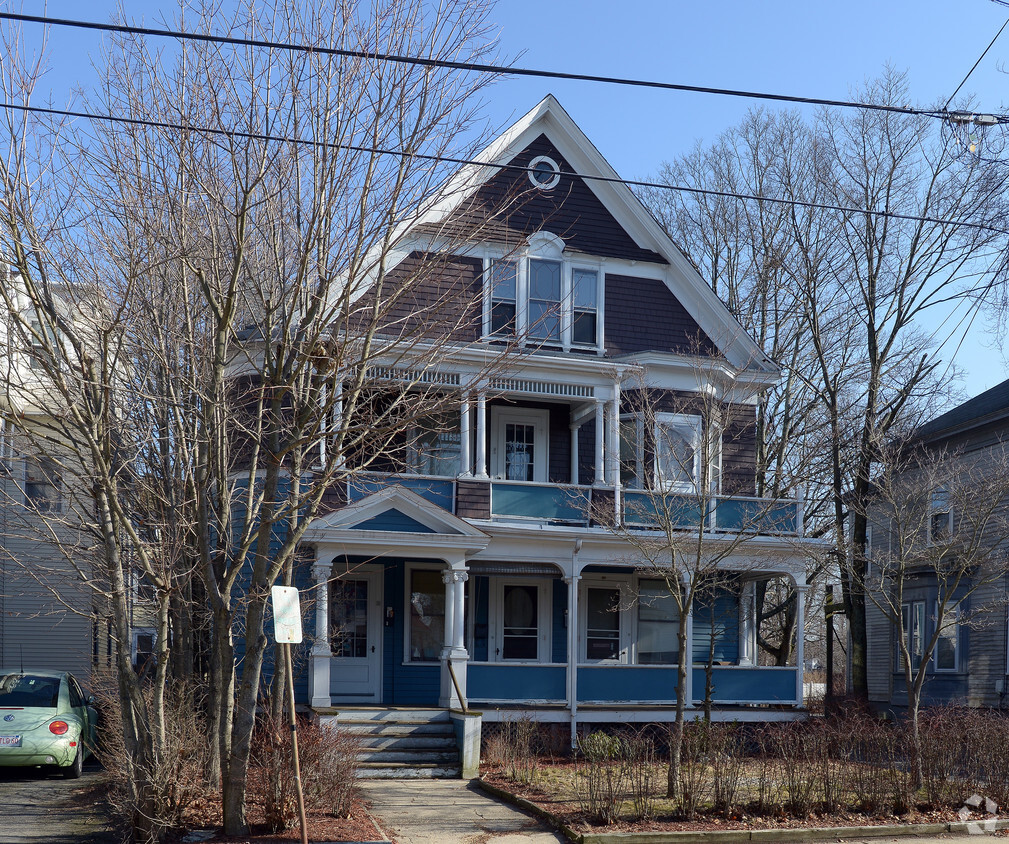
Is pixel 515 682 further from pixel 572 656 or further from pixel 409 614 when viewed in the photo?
pixel 409 614

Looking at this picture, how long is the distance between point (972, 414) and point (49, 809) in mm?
21807

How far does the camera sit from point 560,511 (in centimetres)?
1955

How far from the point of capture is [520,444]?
70.0ft

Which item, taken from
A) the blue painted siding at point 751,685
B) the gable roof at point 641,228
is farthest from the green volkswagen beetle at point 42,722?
the gable roof at point 641,228

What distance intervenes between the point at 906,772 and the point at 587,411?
9310mm

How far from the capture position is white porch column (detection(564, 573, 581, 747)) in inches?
730

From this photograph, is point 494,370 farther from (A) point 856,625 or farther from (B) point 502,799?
(A) point 856,625

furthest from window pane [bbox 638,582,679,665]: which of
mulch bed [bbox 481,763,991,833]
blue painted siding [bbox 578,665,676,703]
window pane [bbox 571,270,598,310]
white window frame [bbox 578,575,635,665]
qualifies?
mulch bed [bbox 481,763,991,833]

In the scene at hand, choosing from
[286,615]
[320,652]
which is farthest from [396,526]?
[286,615]

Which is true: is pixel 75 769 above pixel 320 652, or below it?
below

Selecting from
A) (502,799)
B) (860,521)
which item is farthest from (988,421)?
(502,799)

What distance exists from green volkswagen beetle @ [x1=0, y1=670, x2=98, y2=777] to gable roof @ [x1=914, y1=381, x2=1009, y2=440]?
19884mm

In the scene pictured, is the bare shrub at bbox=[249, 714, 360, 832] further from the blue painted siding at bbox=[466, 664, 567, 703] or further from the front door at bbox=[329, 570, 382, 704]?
the front door at bbox=[329, 570, 382, 704]

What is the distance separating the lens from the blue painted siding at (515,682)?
18.1m
